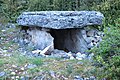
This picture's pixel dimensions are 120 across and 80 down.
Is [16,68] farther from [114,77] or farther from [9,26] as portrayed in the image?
[9,26]

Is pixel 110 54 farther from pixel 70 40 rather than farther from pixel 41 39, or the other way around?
pixel 70 40

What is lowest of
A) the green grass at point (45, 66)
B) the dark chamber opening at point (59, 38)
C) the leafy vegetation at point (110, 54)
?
the dark chamber opening at point (59, 38)

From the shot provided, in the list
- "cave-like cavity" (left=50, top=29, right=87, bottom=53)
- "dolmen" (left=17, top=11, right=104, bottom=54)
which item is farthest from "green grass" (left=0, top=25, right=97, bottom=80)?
"cave-like cavity" (left=50, top=29, right=87, bottom=53)

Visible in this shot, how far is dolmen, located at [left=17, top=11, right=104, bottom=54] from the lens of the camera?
7449 mm

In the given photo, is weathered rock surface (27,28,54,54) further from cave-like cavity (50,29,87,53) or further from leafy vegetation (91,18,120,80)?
leafy vegetation (91,18,120,80)

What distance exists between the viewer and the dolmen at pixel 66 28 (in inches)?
293

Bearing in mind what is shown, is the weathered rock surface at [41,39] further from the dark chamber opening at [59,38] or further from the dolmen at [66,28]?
the dark chamber opening at [59,38]

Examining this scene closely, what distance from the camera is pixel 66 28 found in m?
7.55

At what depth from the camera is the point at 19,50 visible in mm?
7566

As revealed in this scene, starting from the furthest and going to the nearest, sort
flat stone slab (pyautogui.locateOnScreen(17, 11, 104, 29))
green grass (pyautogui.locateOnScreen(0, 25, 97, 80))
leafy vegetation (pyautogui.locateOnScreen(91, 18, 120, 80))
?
flat stone slab (pyautogui.locateOnScreen(17, 11, 104, 29)) < green grass (pyautogui.locateOnScreen(0, 25, 97, 80)) < leafy vegetation (pyautogui.locateOnScreen(91, 18, 120, 80))

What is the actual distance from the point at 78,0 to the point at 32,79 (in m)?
5.68

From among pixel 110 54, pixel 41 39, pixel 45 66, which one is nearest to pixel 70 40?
pixel 41 39

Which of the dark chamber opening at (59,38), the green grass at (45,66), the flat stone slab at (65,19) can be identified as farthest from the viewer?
the dark chamber opening at (59,38)

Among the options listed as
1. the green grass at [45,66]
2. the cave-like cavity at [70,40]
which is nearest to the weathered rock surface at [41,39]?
the cave-like cavity at [70,40]
